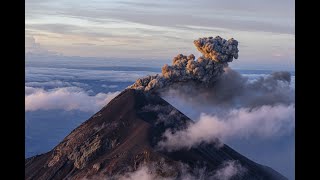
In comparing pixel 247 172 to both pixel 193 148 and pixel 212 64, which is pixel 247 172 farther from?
pixel 212 64

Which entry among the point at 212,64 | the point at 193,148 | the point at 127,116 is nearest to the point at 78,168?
the point at 127,116

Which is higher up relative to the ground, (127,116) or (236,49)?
(236,49)

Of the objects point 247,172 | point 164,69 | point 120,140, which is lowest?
point 247,172
